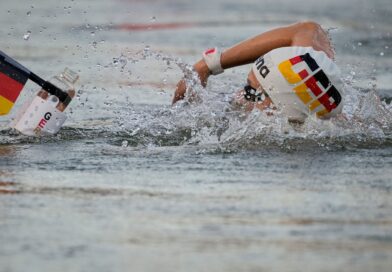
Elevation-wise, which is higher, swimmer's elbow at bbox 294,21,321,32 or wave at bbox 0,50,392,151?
swimmer's elbow at bbox 294,21,321,32

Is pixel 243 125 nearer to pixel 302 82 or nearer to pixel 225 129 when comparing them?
pixel 225 129

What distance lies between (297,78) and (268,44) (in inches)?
28.1

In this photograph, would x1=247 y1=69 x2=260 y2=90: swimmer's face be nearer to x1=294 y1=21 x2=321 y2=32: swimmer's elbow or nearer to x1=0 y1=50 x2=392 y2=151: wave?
x1=0 y1=50 x2=392 y2=151: wave

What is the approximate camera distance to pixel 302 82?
8.65 m

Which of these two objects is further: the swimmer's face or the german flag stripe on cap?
the swimmer's face

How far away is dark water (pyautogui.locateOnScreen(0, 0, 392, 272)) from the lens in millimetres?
5617

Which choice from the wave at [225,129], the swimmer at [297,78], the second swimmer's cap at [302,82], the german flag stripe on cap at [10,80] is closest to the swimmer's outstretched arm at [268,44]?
the swimmer at [297,78]

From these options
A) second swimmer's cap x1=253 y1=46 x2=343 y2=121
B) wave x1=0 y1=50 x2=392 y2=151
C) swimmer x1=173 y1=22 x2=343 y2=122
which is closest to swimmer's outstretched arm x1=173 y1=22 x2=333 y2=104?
swimmer x1=173 y1=22 x2=343 y2=122

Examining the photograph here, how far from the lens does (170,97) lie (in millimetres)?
11570

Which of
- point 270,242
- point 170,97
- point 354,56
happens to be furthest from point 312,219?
point 354,56

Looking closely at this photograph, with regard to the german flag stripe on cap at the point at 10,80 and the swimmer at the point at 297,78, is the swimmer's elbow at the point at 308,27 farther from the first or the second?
the german flag stripe on cap at the point at 10,80

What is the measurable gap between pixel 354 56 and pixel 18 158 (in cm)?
757

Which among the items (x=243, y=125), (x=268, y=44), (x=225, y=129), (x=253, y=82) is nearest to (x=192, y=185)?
(x=243, y=125)

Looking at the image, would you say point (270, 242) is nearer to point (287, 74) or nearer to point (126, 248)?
point (126, 248)
